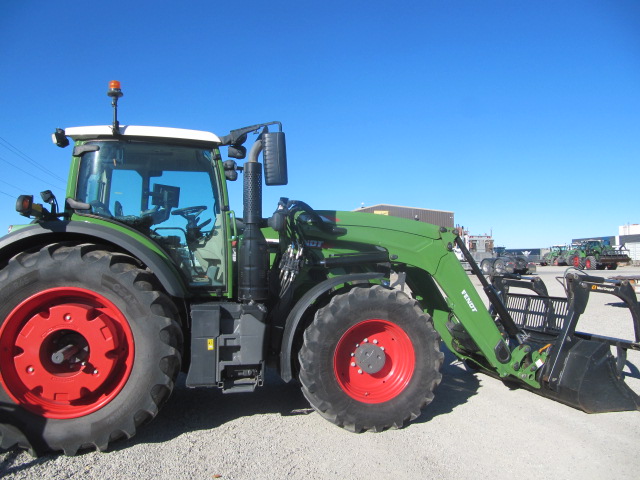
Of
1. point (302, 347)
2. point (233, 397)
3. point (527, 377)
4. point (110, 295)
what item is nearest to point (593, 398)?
point (527, 377)

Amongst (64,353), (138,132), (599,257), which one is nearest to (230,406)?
(64,353)

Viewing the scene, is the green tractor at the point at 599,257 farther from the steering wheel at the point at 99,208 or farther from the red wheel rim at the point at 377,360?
the steering wheel at the point at 99,208

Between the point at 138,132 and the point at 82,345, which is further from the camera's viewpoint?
the point at 138,132

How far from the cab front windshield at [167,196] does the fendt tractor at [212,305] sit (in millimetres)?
12

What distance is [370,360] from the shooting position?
13.0 ft

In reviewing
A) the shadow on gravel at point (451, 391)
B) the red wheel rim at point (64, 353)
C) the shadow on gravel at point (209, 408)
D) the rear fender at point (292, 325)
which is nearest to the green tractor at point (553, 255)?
the shadow on gravel at point (451, 391)

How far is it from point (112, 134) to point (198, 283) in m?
1.43

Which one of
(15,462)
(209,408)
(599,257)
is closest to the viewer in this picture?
(15,462)

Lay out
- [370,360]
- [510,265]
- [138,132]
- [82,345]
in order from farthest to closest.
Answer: [510,265]
[370,360]
[138,132]
[82,345]

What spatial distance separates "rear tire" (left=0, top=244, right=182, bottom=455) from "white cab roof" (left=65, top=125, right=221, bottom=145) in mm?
981

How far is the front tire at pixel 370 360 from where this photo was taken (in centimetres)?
373

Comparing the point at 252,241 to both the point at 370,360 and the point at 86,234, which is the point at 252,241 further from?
the point at 370,360

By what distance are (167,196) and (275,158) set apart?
116 centimetres

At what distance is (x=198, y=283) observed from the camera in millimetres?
3936
